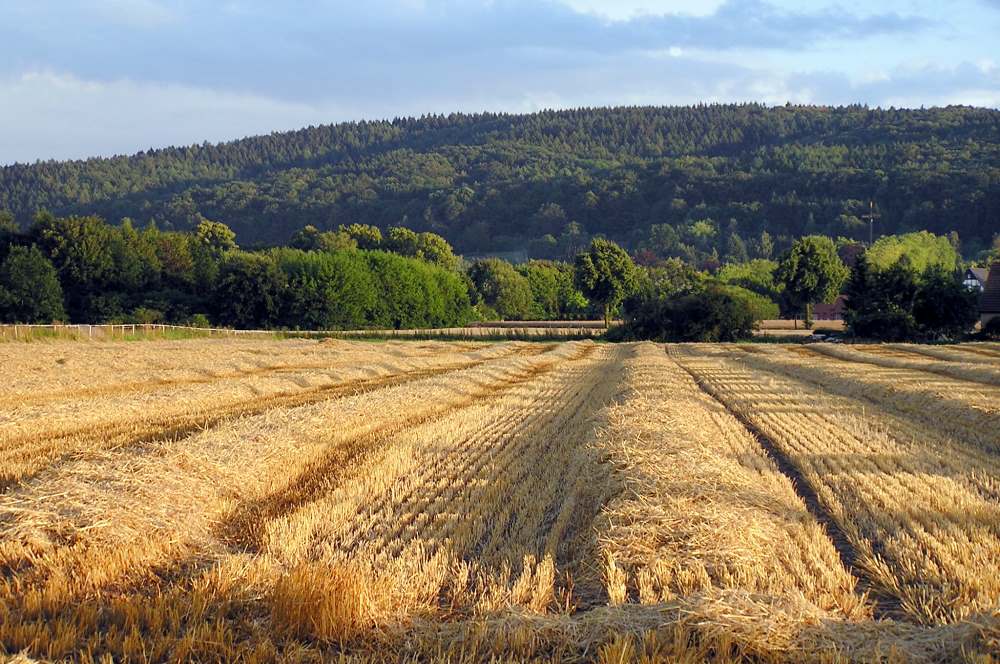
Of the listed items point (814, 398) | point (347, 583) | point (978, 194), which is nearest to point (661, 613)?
point (347, 583)

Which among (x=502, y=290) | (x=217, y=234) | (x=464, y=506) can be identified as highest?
(x=217, y=234)

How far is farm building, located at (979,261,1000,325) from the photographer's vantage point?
230 ft

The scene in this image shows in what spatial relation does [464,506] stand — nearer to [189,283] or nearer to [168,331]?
[168,331]

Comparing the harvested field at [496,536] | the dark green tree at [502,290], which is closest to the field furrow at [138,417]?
the harvested field at [496,536]

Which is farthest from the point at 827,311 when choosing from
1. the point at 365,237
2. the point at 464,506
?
the point at 464,506

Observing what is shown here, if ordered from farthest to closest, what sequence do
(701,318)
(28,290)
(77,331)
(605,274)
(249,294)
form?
(605,274) < (249,294) < (28,290) < (701,318) < (77,331)

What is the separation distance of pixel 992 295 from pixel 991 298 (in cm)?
41

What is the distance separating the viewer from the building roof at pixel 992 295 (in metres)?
70.2

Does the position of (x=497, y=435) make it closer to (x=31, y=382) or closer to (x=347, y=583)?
(x=347, y=583)

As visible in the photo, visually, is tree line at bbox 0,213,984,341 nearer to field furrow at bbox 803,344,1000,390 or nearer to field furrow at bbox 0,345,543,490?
field furrow at bbox 803,344,1000,390

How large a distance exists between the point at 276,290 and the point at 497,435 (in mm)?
72805

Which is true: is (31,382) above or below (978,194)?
below

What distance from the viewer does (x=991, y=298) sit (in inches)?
2803

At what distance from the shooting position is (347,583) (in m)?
6.25
